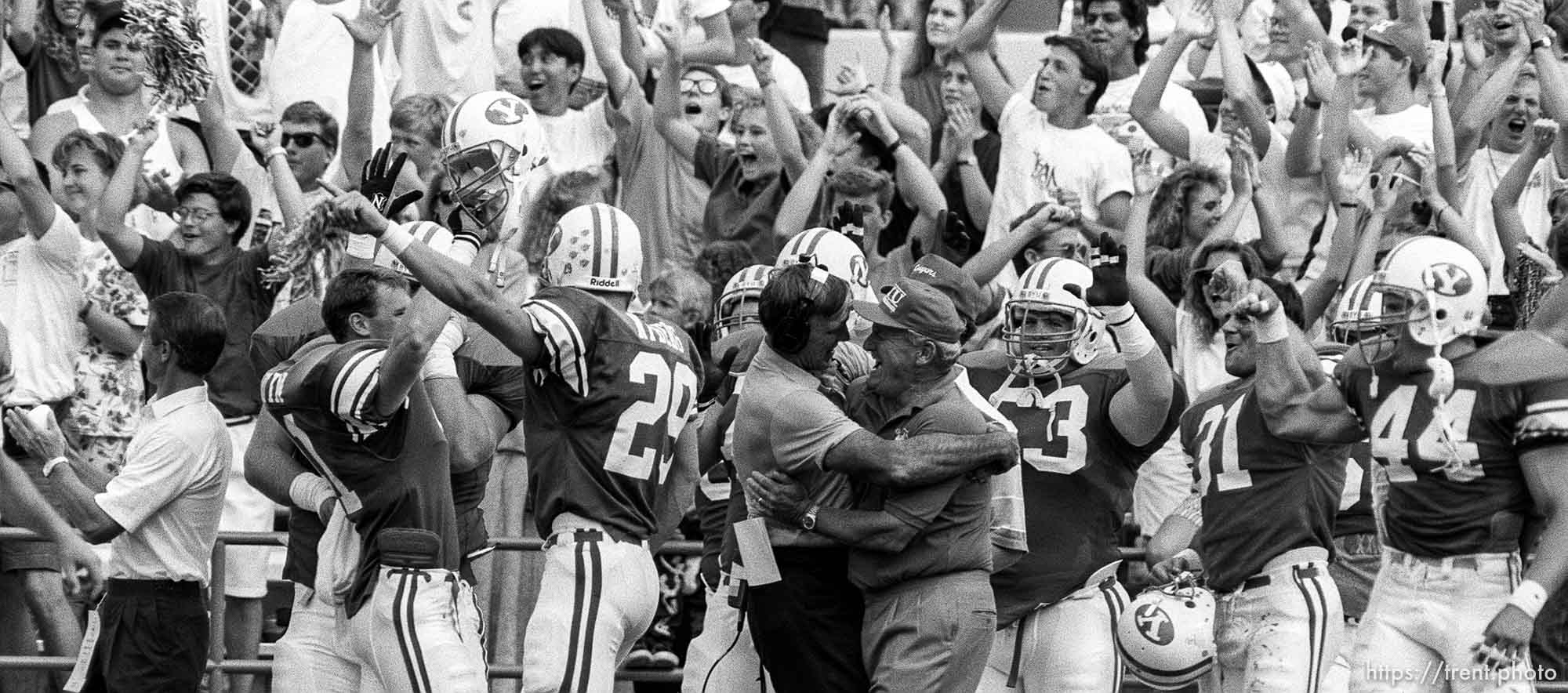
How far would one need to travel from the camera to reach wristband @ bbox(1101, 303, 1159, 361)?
8.53m

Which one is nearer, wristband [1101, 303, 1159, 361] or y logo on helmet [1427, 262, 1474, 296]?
y logo on helmet [1427, 262, 1474, 296]

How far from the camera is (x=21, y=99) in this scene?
12680mm

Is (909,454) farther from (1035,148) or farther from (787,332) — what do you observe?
(1035,148)

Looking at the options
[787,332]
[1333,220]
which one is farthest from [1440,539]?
[1333,220]

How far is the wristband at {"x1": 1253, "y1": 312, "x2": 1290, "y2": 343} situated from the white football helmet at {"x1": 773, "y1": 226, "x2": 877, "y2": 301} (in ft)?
6.12

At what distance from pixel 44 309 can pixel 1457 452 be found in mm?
6416

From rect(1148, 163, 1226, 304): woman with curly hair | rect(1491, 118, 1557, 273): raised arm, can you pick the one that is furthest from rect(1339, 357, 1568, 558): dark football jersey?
rect(1148, 163, 1226, 304): woman with curly hair

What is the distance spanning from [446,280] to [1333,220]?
18.6 feet

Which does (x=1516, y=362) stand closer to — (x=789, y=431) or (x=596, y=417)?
(x=789, y=431)

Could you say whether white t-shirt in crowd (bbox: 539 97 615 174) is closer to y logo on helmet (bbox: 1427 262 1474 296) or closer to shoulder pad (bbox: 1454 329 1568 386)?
y logo on helmet (bbox: 1427 262 1474 296)

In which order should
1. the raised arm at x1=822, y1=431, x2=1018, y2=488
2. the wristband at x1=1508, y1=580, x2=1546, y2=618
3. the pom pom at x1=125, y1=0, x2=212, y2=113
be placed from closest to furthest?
the wristband at x1=1508, y1=580, x2=1546, y2=618 → the raised arm at x1=822, y1=431, x2=1018, y2=488 → the pom pom at x1=125, y1=0, x2=212, y2=113

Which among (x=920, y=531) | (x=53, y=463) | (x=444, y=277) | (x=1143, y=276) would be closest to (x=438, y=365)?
(x=444, y=277)

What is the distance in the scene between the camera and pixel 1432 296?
7.77 meters

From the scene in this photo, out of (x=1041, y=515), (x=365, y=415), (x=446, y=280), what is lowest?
(x=1041, y=515)
